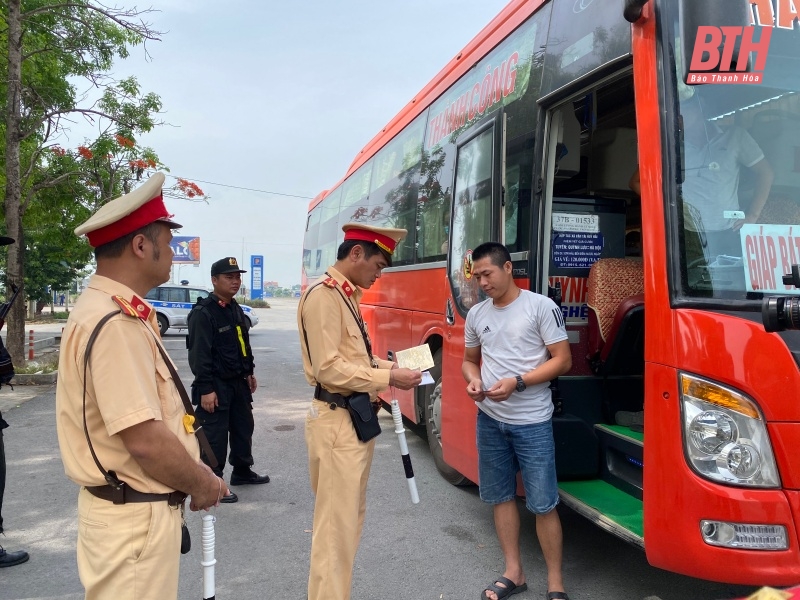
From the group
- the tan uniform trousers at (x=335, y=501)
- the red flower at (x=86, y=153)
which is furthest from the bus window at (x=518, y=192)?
the red flower at (x=86, y=153)

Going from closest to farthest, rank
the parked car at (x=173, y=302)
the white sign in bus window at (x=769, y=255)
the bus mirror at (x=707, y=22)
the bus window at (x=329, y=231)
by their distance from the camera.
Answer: the white sign in bus window at (x=769, y=255) → the bus mirror at (x=707, y=22) → the bus window at (x=329, y=231) → the parked car at (x=173, y=302)

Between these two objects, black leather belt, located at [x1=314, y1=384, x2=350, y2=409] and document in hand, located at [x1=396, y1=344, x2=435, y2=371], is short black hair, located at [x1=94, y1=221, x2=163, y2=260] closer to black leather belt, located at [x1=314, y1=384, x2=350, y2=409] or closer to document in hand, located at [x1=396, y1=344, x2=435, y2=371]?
black leather belt, located at [x1=314, y1=384, x2=350, y2=409]

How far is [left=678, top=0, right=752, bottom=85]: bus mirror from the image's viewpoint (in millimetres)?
2459

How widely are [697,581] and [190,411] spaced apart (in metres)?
3.05

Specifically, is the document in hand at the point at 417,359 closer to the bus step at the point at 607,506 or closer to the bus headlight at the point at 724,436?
the bus step at the point at 607,506

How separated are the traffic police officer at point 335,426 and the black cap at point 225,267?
220 centimetres

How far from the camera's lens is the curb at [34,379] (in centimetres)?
1018

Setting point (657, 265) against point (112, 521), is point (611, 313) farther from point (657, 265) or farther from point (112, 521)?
point (112, 521)

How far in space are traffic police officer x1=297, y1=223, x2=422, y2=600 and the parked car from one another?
18093mm

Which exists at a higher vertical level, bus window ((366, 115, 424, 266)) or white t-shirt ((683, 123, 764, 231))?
bus window ((366, 115, 424, 266))

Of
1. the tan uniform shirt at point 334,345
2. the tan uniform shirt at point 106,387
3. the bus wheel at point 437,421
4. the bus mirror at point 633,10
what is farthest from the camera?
the bus wheel at point 437,421

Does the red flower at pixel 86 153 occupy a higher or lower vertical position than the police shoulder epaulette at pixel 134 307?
higher

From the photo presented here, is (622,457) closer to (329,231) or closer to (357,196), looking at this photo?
(357,196)

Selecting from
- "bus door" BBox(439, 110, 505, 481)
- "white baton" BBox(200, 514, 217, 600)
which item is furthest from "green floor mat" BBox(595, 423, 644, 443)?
"white baton" BBox(200, 514, 217, 600)
